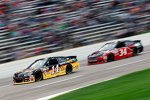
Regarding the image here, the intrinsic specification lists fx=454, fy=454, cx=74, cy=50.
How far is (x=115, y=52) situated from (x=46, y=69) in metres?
5.61

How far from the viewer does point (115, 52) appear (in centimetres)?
2462

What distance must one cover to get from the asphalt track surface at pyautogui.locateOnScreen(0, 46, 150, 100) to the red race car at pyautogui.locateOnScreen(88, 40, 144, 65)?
49cm

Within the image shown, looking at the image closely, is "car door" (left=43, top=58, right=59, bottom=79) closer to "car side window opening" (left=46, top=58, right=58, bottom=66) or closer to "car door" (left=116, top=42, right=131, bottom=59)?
"car side window opening" (left=46, top=58, right=58, bottom=66)

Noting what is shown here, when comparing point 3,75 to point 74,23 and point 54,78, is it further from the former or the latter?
point 74,23

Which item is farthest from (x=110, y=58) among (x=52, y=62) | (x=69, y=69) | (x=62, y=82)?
(x=62, y=82)

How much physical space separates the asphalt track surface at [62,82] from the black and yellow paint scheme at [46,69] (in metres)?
0.43

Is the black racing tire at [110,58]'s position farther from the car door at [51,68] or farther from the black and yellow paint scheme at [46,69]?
the car door at [51,68]

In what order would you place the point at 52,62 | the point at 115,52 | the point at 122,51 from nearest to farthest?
the point at 52,62 < the point at 115,52 < the point at 122,51

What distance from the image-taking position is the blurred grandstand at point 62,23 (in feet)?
86.3

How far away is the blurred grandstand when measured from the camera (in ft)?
86.3

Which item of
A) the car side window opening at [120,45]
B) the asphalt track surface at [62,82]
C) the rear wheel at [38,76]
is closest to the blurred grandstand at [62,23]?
the asphalt track surface at [62,82]

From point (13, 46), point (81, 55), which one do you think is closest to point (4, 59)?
point (13, 46)

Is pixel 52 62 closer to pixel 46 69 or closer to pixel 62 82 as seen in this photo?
pixel 46 69

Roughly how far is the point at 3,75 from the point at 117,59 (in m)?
6.22
